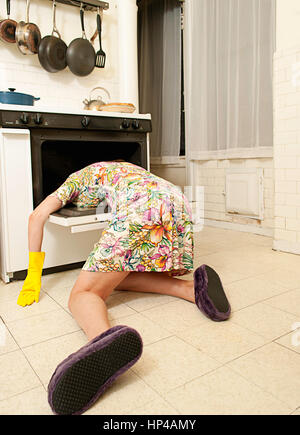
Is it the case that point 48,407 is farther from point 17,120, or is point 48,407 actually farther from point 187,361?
point 17,120

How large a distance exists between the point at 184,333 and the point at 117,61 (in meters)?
2.45

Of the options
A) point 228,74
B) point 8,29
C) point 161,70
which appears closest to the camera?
point 8,29

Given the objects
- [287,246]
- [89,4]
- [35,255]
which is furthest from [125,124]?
[287,246]

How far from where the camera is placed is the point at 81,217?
1.77 meters

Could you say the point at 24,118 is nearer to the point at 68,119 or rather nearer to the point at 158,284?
the point at 68,119

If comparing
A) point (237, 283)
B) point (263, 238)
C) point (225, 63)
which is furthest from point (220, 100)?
point (237, 283)

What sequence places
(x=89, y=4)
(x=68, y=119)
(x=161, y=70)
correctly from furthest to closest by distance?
(x=161, y=70) → (x=89, y=4) → (x=68, y=119)

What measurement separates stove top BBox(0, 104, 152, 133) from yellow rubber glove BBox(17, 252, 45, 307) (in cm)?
71

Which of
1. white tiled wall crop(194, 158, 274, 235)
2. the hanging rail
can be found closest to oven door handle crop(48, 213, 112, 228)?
white tiled wall crop(194, 158, 274, 235)

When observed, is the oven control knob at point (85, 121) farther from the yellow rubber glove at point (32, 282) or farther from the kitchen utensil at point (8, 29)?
the kitchen utensil at point (8, 29)

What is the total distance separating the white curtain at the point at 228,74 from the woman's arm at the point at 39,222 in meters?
1.81

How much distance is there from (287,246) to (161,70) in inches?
95.9

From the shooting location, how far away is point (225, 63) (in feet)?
10.1

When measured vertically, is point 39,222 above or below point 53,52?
below
